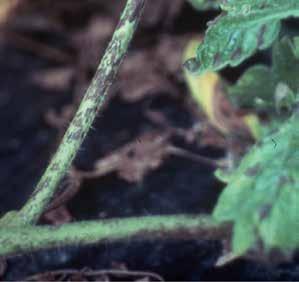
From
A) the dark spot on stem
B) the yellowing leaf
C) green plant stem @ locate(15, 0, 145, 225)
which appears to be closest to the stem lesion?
green plant stem @ locate(15, 0, 145, 225)

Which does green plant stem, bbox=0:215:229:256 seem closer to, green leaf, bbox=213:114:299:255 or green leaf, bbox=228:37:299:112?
green leaf, bbox=213:114:299:255

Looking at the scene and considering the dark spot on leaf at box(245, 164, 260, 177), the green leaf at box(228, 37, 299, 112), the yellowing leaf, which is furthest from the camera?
the yellowing leaf

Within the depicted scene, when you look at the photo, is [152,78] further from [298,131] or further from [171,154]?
[298,131]

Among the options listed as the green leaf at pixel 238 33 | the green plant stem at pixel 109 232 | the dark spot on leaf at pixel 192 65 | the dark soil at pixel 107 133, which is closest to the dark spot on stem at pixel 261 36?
the green leaf at pixel 238 33

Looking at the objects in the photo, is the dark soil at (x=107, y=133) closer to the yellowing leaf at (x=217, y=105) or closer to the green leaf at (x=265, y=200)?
the yellowing leaf at (x=217, y=105)

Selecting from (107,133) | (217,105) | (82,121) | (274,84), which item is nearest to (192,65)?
(82,121)

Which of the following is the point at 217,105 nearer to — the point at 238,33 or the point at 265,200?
the point at 238,33

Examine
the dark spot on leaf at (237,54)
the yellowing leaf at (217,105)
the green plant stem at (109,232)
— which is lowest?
the green plant stem at (109,232)
